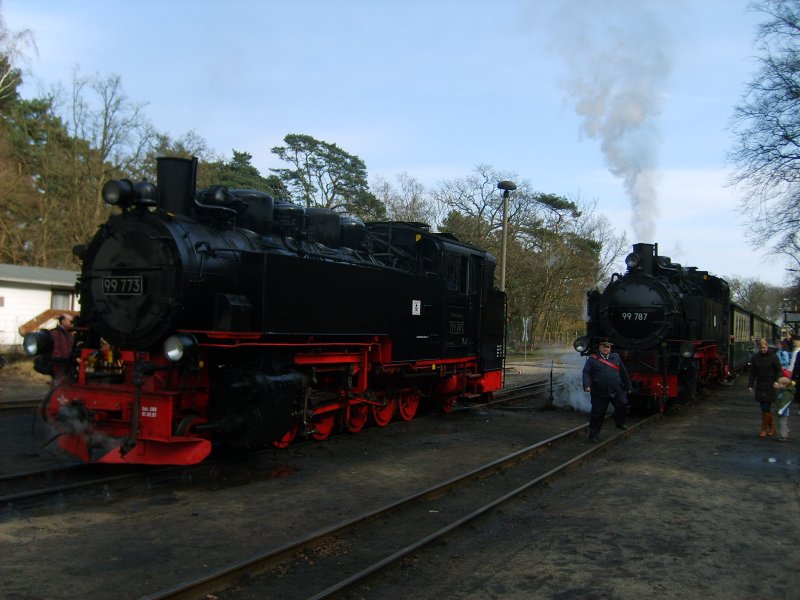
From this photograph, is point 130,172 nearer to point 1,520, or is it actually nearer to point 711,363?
point 711,363

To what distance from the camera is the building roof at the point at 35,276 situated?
60.1ft

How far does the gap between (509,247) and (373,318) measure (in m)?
23.9

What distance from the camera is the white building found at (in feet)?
59.5

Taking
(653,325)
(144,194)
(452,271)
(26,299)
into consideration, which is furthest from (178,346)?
(26,299)

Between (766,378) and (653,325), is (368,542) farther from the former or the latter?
(653,325)

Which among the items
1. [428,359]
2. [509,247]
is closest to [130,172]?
[509,247]

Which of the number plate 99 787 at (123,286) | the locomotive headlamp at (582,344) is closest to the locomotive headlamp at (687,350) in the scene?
the locomotive headlamp at (582,344)

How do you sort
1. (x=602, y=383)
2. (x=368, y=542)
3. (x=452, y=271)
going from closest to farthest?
1. (x=368, y=542)
2. (x=602, y=383)
3. (x=452, y=271)

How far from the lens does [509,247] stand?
104ft

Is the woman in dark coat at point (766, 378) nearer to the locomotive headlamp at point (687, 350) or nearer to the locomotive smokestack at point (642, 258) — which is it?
the locomotive headlamp at point (687, 350)

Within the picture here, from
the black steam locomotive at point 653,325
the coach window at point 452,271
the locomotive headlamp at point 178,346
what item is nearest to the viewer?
the locomotive headlamp at point 178,346

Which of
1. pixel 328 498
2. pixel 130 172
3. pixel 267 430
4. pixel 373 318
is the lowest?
pixel 328 498

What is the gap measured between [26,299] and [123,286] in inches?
571

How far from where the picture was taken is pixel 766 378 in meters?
9.64
